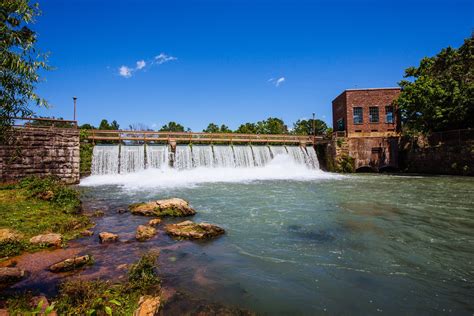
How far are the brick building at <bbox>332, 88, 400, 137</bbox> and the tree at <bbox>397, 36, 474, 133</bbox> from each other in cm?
440

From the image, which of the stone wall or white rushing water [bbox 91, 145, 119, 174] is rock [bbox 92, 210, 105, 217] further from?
white rushing water [bbox 91, 145, 119, 174]

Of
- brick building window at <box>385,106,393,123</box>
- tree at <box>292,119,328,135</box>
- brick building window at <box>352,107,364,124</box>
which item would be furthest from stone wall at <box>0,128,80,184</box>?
tree at <box>292,119,328,135</box>

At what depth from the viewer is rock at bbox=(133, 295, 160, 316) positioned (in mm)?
3155

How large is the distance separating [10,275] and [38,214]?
4102 mm

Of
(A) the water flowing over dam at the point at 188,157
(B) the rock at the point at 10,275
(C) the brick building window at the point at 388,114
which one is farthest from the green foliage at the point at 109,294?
(C) the brick building window at the point at 388,114

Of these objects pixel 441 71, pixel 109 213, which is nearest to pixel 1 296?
pixel 109 213

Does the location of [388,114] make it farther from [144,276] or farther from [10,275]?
[10,275]

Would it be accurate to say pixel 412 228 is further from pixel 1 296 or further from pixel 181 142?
pixel 181 142

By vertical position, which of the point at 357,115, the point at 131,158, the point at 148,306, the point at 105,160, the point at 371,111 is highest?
the point at 371,111

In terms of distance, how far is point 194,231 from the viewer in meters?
6.51

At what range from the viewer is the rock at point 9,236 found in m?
5.34

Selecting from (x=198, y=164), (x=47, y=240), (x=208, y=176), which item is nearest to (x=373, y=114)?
(x=198, y=164)

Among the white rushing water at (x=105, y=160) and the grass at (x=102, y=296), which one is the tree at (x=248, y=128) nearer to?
the white rushing water at (x=105, y=160)

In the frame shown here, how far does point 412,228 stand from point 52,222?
9.76 metres
